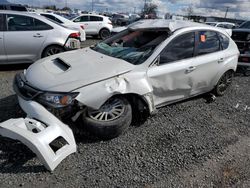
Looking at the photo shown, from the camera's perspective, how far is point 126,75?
119 inches

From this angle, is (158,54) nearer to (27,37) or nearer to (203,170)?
(203,170)

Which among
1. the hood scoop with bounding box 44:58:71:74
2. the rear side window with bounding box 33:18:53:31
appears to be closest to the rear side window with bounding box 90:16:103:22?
the rear side window with bounding box 33:18:53:31

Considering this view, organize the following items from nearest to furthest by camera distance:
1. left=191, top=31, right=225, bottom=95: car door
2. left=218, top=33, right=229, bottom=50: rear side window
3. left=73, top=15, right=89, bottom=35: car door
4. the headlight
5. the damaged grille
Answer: the headlight < the damaged grille < left=191, top=31, right=225, bottom=95: car door < left=218, top=33, right=229, bottom=50: rear side window < left=73, top=15, right=89, bottom=35: car door

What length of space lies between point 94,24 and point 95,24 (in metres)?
0.07

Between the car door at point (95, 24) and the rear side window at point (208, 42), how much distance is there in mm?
12265

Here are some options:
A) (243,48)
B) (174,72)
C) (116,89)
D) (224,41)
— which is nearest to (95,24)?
(243,48)

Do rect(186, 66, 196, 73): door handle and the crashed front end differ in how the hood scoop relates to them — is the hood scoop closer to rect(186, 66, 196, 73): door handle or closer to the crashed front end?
the crashed front end

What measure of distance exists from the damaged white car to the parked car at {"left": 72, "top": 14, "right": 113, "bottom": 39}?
1177cm

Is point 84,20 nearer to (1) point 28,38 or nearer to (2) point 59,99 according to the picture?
(1) point 28,38

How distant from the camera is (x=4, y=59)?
5621 millimetres

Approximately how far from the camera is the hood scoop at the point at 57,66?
3071 mm

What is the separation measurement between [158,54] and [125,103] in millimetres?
914

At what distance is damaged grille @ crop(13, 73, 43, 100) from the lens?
110 inches

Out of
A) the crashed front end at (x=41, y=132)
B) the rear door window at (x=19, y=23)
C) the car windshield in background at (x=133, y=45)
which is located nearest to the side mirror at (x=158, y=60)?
the car windshield in background at (x=133, y=45)
